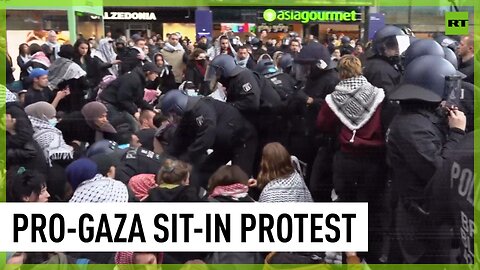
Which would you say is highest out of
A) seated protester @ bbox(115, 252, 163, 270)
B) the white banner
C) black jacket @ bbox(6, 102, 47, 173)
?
black jacket @ bbox(6, 102, 47, 173)

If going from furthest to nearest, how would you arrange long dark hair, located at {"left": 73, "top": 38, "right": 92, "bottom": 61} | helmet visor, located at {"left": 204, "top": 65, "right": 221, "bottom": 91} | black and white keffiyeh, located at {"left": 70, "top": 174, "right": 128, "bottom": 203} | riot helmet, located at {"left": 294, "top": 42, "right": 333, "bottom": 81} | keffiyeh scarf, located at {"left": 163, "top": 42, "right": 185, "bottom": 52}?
keffiyeh scarf, located at {"left": 163, "top": 42, "right": 185, "bottom": 52} < helmet visor, located at {"left": 204, "top": 65, "right": 221, "bottom": 91} < riot helmet, located at {"left": 294, "top": 42, "right": 333, "bottom": 81} < long dark hair, located at {"left": 73, "top": 38, "right": 92, "bottom": 61} < black and white keffiyeh, located at {"left": 70, "top": 174, "right": 128, "bottom": 203}

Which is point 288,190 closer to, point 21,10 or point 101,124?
point 101,124

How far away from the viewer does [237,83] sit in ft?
7.41

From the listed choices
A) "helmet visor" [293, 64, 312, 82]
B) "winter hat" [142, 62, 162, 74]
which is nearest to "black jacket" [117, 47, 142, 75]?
"winter hat" [142, 62, 162, 74]

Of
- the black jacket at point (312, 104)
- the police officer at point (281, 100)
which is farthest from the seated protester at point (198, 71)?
the black jacket at point (312, 104)

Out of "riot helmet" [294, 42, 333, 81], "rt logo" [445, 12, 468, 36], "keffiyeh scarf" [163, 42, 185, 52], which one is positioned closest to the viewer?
"rt logo" [445, 12, 468, 36]

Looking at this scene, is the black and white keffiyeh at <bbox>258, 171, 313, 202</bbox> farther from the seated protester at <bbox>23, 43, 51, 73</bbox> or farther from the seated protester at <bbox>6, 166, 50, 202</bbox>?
the seated protester at <bbox>23, 43, 51, 73</bbox>

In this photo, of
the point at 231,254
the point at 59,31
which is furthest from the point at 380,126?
the point at 59,31

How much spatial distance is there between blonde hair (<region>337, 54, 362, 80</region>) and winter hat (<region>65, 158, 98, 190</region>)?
0.76 m

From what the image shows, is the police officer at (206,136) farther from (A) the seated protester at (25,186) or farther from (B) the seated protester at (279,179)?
(A) the seated protester at (25,186)

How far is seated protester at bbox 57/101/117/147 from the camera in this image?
74.9 inches

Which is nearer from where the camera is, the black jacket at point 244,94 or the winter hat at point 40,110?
the winter hat at point 40,110

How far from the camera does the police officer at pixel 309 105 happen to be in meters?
1.98

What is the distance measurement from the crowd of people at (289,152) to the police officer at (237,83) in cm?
8
